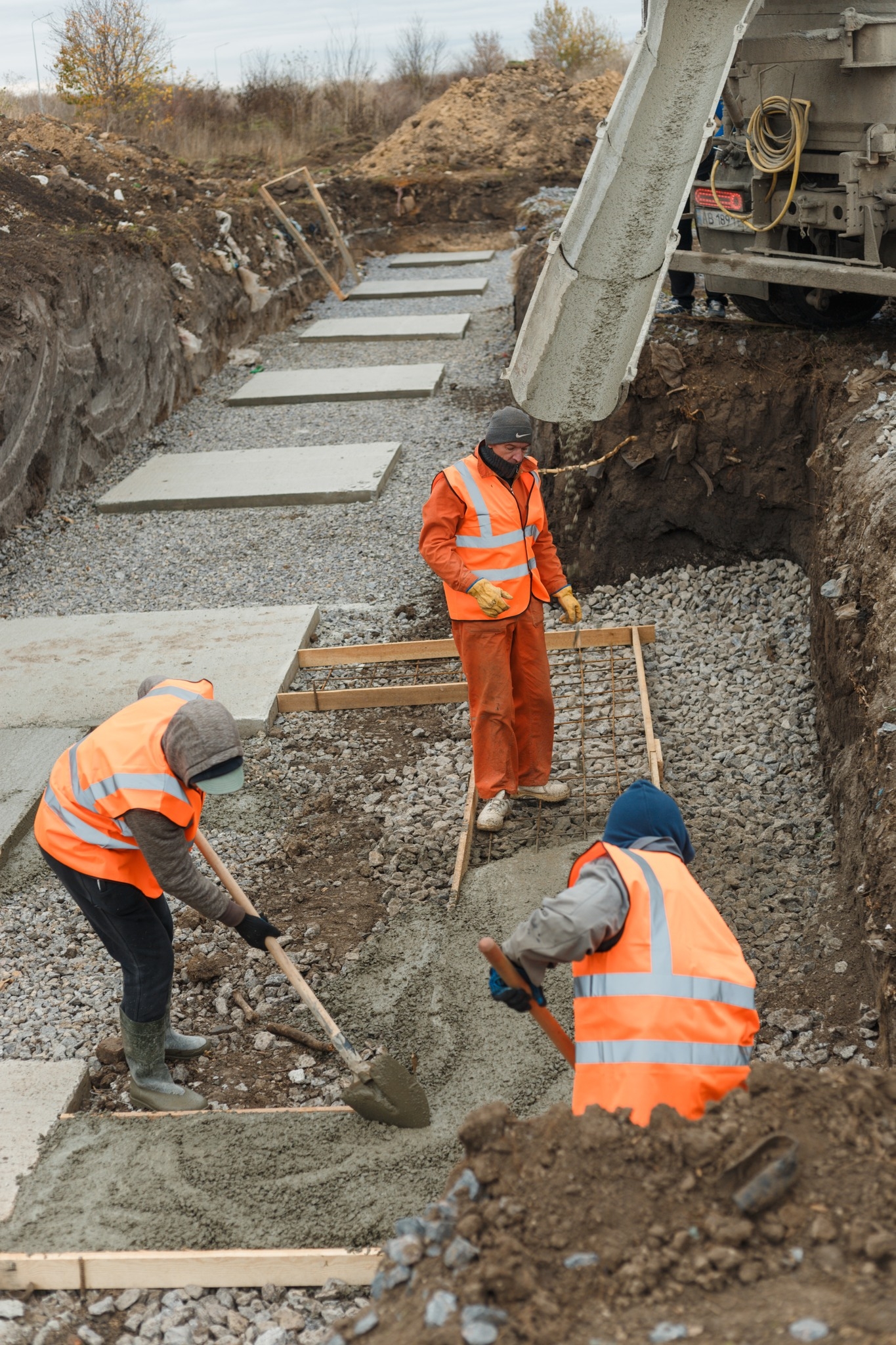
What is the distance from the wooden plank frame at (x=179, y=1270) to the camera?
121 inches

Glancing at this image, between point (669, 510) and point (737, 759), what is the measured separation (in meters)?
2.36

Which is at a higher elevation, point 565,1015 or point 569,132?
point 569,132

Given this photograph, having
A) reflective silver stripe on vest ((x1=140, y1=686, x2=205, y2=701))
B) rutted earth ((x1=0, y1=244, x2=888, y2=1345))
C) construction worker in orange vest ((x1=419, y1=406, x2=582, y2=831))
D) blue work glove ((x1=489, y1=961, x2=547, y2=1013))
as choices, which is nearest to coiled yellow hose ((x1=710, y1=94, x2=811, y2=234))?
rutted earth ((x1=0, y1=244, x2=888, y2=1345))

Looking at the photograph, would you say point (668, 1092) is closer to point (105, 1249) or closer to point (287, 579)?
point (105, 1249)

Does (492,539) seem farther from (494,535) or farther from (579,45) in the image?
(579,45)

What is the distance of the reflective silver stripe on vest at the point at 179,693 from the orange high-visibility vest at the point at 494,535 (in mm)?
1690

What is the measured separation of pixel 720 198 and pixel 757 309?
819mm

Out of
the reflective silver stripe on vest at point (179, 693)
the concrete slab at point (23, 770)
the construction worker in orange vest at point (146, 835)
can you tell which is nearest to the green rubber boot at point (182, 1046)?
the construction worker in orange vest at point (146, 835)

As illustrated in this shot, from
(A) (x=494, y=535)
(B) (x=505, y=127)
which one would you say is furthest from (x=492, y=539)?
(B) (x=505, y=127)

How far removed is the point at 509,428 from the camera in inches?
189

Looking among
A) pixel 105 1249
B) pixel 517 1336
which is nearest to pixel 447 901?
pixel 105 1249

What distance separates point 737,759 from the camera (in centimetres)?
579

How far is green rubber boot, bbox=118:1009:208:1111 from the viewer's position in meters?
3.95

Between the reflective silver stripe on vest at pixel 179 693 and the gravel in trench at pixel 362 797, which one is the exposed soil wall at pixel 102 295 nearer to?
the gravel in trench at pixel 362 797
